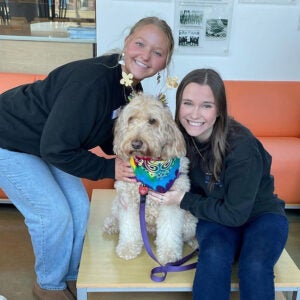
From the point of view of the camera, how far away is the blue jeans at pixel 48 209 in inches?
72.9

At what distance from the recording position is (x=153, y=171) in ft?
5.84

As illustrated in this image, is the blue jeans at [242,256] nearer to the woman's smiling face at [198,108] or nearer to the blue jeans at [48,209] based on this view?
the woman's smiling face at [198,108]

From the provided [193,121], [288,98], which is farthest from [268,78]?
[193,121]

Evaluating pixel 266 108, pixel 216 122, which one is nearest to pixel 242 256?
pixel 216 122

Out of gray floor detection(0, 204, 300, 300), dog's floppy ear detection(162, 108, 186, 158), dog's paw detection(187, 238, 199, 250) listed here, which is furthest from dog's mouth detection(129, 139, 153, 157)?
gray floor detection(0, 204, 300, 300)

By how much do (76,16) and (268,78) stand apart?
2052 millimetres

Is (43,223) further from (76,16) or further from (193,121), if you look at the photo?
(76,16)

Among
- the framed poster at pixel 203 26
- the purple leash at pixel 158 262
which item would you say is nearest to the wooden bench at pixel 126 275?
the purple leash at pixel 158 262

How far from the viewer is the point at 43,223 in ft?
6.16

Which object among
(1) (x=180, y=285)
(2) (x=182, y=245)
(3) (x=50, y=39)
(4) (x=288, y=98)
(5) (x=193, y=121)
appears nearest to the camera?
(1) (x=180, y=285)

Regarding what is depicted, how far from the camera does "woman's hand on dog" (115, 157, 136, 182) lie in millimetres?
1821

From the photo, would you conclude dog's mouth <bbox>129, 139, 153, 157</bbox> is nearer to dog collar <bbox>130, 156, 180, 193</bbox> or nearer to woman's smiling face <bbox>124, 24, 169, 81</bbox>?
dog collar <bbox>130, 156, 180, 193</bbox>

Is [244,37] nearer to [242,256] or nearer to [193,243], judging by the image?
[193,243]

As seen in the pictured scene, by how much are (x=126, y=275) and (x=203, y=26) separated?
8.95ft
